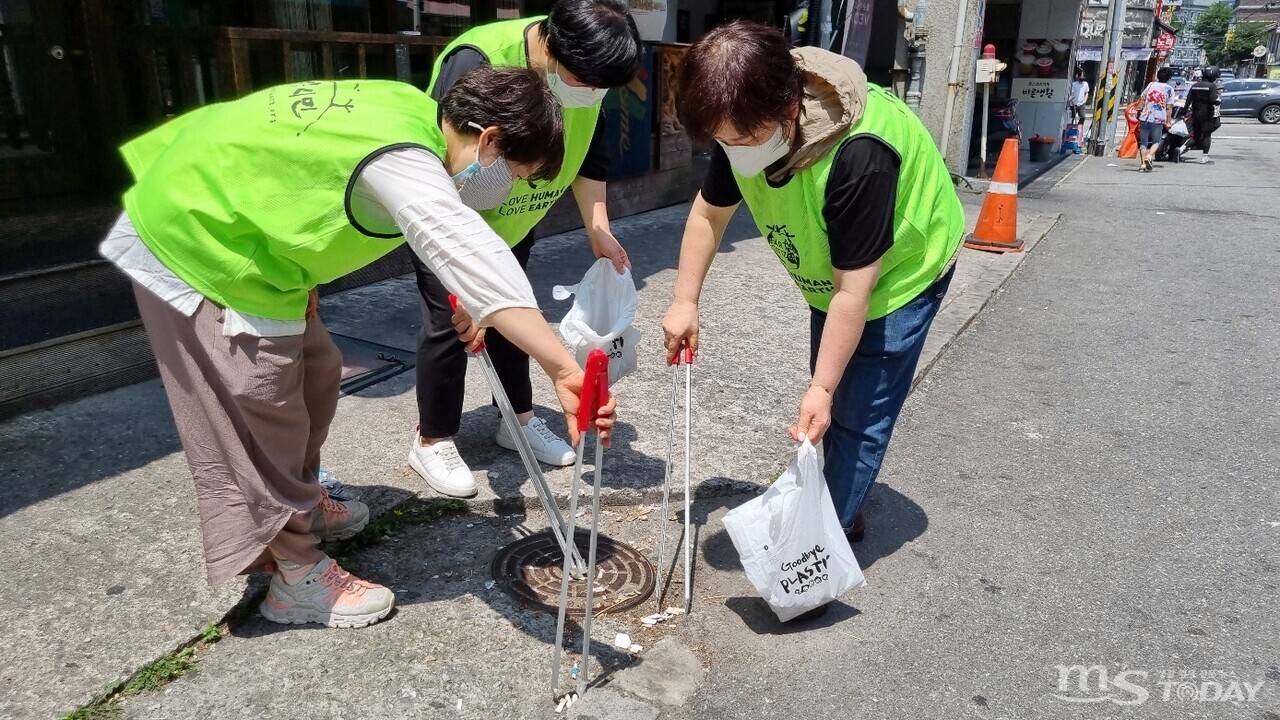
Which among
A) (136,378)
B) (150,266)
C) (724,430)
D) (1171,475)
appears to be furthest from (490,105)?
(1171,475)

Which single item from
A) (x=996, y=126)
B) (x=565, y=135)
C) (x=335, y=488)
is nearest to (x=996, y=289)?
(x=565, y=135)

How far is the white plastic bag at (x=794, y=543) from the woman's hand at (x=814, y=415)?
69 millimetres

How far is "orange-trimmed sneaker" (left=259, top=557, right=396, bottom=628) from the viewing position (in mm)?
2484

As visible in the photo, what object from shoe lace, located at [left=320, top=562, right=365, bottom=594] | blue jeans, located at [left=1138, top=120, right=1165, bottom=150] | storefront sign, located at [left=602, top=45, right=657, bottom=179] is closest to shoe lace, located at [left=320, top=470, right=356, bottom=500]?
shoe lace, located at [left=320, top=562, right=365, bottom=594]

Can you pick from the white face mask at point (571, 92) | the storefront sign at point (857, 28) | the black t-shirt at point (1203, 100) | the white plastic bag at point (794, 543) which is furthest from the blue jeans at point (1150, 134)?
the white plastic bag at point (794, 543)

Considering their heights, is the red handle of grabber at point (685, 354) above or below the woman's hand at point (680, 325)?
below

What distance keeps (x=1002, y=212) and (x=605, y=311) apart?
→ 562 centimetres

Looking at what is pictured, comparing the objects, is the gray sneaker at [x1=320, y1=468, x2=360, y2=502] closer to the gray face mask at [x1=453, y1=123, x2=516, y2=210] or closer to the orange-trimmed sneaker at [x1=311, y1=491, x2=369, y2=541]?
the orange-trimmed sneaker at [x1=311, y1=491, x2=369, y2=541]

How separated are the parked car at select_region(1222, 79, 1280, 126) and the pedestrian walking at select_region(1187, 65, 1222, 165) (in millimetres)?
15664

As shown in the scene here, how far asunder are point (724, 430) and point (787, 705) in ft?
5.39

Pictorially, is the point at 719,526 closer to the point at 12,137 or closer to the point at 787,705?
the point at 787,705

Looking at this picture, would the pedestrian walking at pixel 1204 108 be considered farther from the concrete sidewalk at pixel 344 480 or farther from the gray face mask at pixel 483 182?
the gray face mask at pixel 483 182

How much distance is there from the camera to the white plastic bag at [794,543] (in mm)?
2391

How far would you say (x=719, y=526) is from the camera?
323 centimetres
